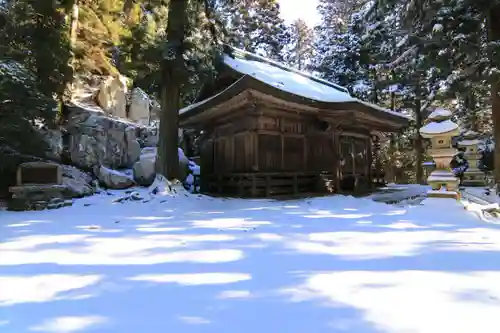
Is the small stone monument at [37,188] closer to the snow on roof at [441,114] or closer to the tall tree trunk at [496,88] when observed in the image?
the snow on roof at [441,114]

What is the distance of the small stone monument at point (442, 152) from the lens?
6.20 metres

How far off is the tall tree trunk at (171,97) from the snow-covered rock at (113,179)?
266cm

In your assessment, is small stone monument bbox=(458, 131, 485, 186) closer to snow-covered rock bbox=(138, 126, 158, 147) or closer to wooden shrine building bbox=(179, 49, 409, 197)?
wooden shrine building bbox=(179, 49, 409, 197)

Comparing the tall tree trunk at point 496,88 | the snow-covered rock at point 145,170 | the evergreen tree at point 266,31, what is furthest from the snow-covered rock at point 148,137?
the evergreen tree at point 266,31

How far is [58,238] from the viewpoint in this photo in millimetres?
4348

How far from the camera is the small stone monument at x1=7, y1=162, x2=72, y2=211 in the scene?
7387 mm

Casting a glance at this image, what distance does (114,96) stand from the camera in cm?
1557

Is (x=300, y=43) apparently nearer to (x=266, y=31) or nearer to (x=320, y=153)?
(x=266, y=31)

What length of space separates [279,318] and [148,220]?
14.3ft

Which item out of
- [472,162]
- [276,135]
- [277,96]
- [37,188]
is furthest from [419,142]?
[37,188]

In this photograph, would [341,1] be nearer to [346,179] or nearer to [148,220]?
[346,179]

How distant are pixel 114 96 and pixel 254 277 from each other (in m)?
14.8

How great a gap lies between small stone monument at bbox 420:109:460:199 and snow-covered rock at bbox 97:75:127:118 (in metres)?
12.7

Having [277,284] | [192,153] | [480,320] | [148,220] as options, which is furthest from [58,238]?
[192,153]
